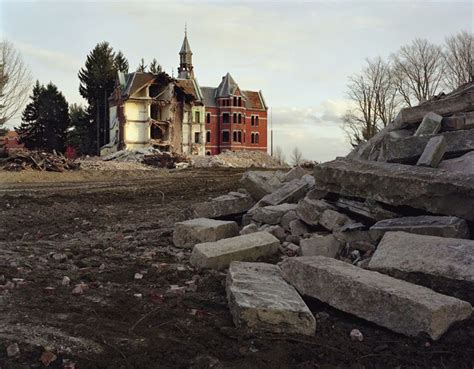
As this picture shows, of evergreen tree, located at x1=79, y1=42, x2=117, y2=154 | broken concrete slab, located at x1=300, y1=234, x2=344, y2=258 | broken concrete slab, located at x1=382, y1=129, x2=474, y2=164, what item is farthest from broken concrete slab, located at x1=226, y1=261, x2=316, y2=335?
evergreen tree, located at x1=79, y1=42, x2=117, y2=154

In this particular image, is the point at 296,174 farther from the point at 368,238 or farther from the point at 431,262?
the point at 431,262

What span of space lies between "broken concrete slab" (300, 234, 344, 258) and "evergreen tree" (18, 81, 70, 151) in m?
38.3

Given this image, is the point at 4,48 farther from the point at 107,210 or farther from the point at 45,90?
the point at 107,210

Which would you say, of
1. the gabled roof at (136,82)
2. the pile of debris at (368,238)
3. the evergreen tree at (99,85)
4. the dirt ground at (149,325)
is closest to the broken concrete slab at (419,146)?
the pile of debris at (368,238)

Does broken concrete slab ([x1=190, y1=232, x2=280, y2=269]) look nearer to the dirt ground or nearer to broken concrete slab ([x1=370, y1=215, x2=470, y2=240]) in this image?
the dirt ground

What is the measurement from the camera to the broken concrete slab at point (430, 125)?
6.39 metres

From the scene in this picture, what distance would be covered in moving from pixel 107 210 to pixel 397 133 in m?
6.18

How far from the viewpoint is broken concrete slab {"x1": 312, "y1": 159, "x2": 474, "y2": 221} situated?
4707 millimetres

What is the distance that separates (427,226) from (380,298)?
1462mm

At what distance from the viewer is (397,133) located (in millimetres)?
7156

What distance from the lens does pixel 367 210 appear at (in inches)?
214

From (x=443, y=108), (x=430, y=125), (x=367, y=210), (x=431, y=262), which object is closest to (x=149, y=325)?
(x=431, y=262)

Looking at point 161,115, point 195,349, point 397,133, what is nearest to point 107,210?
point 397,133

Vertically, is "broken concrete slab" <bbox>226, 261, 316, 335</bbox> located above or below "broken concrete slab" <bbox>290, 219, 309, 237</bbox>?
below
